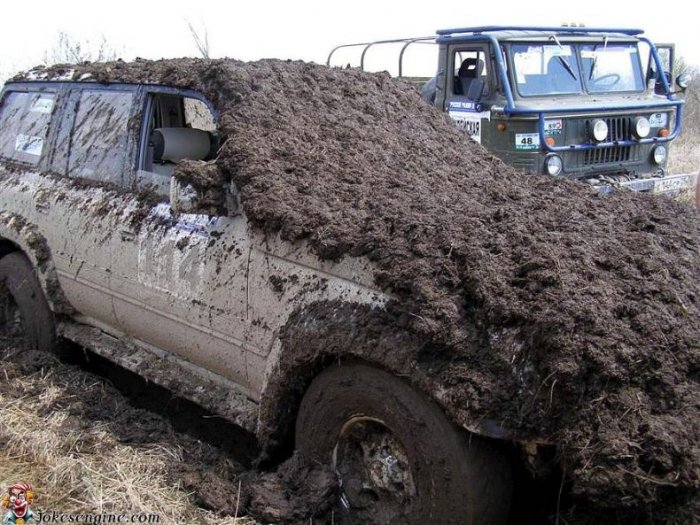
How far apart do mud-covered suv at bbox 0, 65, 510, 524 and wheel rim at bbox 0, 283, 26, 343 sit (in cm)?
1

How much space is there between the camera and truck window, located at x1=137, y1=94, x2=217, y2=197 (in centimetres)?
442

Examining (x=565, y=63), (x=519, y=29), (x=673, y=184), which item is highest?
(x=519, y=29)

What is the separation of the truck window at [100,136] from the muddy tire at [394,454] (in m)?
2.13

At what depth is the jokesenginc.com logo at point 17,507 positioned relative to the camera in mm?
3146

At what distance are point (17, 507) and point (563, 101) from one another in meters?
7.16

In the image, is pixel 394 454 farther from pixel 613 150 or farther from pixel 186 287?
pixel 613 150

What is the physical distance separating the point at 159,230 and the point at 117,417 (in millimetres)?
1084

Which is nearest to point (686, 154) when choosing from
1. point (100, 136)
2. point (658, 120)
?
point (658, 120)

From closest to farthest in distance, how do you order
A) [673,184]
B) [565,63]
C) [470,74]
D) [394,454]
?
[394,454]
[673,184]
[565,63]
[470,74]

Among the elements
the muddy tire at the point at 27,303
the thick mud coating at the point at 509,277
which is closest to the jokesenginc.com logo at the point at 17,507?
the thick mud coating at the point at 509,277

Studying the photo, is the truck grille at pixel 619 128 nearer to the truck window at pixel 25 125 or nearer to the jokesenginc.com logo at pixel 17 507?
the truck window at pixel 25 125

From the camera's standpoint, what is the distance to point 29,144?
552cm

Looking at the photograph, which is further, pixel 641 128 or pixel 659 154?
pixel 659 154

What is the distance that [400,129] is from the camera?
4590 millimetres
